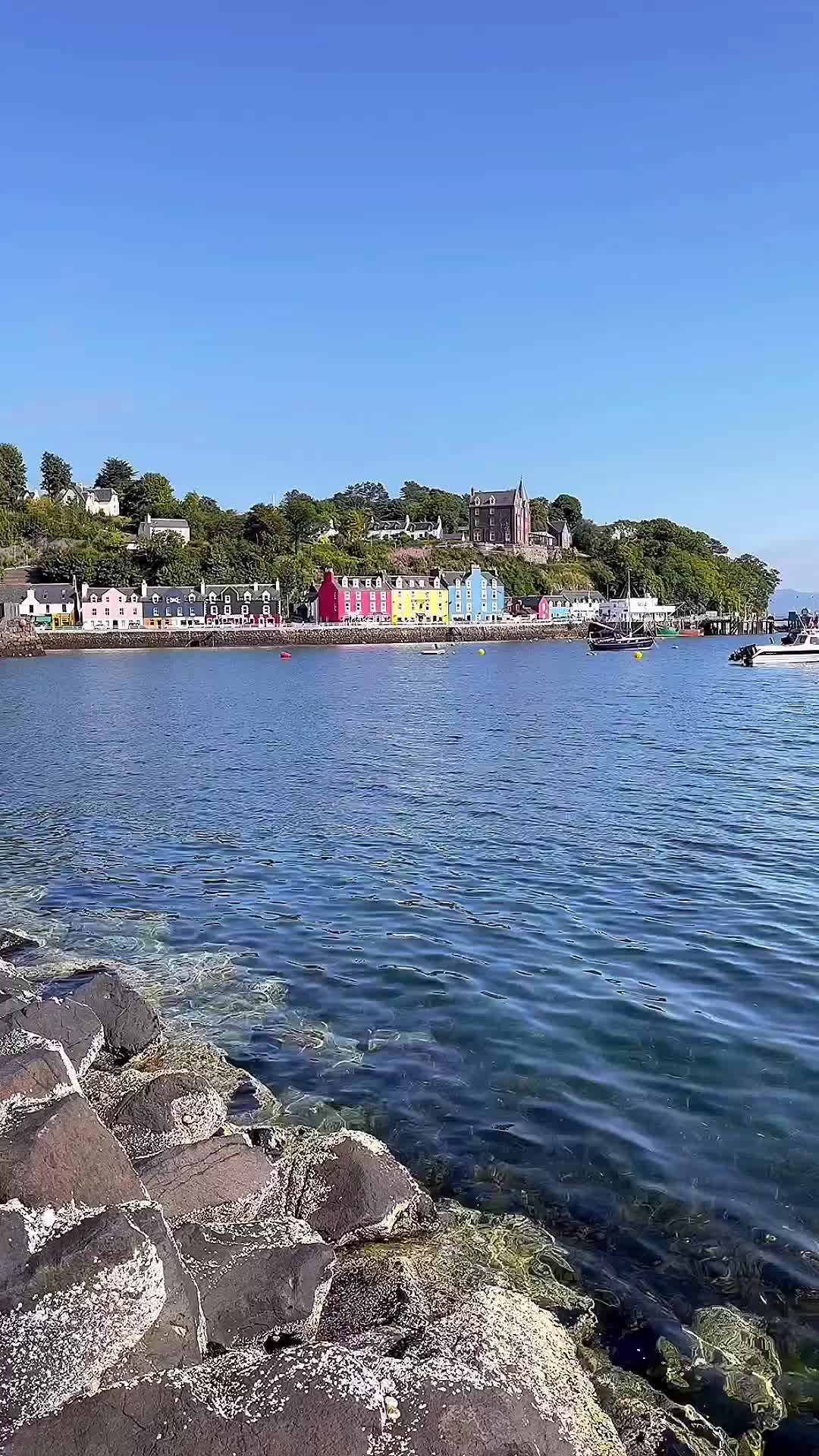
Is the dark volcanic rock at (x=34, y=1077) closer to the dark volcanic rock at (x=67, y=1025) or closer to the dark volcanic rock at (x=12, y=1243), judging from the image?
the dark volcanic rock at (x=12, y=1243)

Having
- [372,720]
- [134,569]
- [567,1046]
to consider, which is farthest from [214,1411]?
[134,569]

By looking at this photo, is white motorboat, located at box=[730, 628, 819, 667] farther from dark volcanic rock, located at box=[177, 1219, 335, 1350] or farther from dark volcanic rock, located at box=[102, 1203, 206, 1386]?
dark volcanic rock, located at box=[102, 1203, 206, 1386]

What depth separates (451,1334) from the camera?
635 centimetres

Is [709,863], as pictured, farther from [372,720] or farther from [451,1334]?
[372,720]

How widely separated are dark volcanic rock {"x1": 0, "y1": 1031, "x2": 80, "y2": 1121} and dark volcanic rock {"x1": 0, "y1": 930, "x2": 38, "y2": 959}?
7.25 meters

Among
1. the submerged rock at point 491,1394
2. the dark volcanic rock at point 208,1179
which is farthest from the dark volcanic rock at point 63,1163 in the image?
the submerged rock at point 491,1394

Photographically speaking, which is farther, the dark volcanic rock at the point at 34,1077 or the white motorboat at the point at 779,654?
the white motorboat at the point at 779,654

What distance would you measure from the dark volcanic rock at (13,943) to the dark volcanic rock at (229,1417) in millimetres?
10723

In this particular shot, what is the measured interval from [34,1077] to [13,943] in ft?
27.2

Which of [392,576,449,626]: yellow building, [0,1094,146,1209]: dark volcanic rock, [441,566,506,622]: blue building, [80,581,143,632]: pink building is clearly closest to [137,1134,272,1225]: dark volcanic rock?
[0,1094,146,1209]: dark volcanic rock

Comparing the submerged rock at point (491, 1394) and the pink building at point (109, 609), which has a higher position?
the pink building at point (109, 609)

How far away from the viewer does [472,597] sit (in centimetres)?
18850

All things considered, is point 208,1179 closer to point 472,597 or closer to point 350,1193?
point 350,1193

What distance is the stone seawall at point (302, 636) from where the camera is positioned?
141250 millimetres
